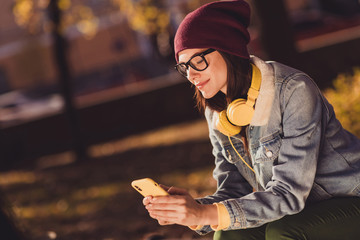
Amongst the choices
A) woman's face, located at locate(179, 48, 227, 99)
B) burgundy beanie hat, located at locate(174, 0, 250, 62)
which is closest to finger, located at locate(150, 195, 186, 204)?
woman's face, located at locate(179, 48, 227, 99)

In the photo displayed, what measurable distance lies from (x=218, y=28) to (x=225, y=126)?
49cm

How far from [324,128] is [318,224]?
44 cm

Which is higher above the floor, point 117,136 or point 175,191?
point 117,136

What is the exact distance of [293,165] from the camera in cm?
196

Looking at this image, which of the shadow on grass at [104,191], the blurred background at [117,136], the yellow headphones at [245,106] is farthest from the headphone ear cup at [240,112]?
the shadow on grass at [104,191]

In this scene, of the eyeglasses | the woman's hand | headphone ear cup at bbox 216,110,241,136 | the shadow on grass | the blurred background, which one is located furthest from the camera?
the blurred background

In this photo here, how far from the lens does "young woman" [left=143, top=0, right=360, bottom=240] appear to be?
77.4 inches

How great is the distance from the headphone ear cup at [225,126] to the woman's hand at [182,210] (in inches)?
15.6

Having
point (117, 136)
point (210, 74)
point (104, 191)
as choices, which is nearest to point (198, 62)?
point (210, 74)

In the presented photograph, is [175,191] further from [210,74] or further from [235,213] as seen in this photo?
[210,74]

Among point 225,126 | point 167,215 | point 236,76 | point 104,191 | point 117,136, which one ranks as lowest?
point 167,215

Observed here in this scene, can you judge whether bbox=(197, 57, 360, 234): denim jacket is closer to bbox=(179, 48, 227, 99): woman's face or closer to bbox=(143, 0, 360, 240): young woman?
bbox=(143, 0, 360, 240): young woman

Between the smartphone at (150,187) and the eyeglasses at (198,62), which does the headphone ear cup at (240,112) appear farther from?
the smartphone at (150,187)

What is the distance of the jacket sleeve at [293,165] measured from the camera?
6.42ft
